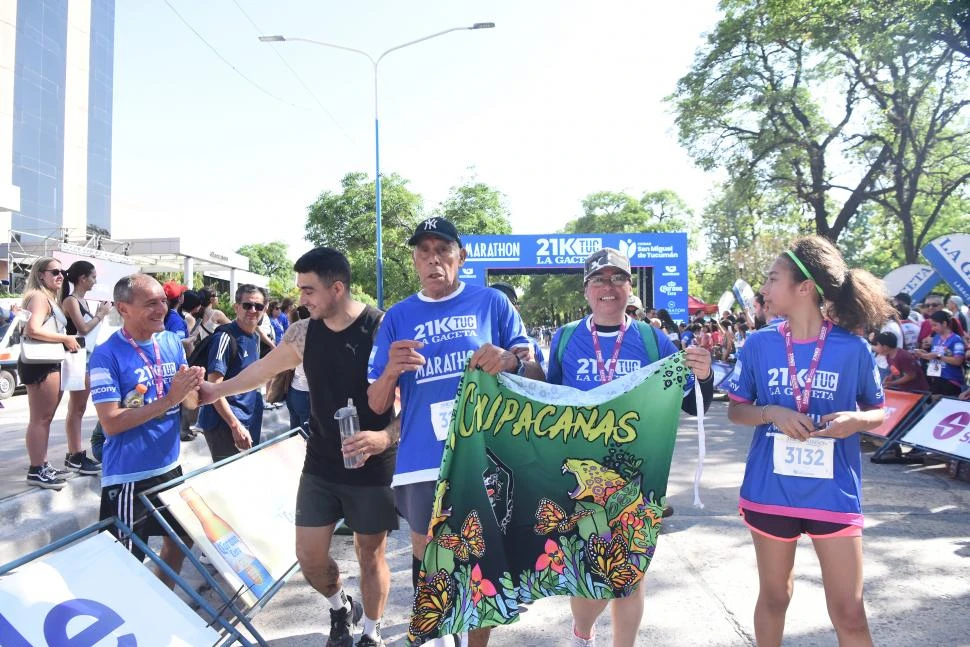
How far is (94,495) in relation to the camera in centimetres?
588

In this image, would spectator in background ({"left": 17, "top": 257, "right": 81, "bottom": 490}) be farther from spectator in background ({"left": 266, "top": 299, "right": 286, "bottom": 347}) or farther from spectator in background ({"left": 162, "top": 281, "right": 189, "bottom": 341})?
spectator in background ({"left": 266, "top": 299, "right": 286, "bottom": 347})

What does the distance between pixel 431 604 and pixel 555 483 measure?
0.69m

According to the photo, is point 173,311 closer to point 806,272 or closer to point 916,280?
point 806,272

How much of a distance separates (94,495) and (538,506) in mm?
4718

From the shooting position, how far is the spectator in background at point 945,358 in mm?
8617

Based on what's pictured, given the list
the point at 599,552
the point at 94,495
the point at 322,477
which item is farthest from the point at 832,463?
the point at 94,495

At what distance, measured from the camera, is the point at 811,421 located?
2709mm

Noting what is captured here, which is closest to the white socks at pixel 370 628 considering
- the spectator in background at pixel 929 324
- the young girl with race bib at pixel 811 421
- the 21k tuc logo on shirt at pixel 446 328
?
the 21k tuc logo on shirt at pixel 446 328

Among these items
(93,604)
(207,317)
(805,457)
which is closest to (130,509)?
(93,604)

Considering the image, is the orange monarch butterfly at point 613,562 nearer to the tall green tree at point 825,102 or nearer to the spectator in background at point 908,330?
the spectator in background at point 908,330

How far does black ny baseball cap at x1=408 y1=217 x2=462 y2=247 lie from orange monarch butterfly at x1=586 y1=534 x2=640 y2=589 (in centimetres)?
147

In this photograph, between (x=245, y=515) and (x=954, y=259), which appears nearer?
(x=245, y=515)

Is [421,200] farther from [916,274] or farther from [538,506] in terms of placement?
[538,506]

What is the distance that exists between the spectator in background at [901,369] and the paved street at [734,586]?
7.91ft
